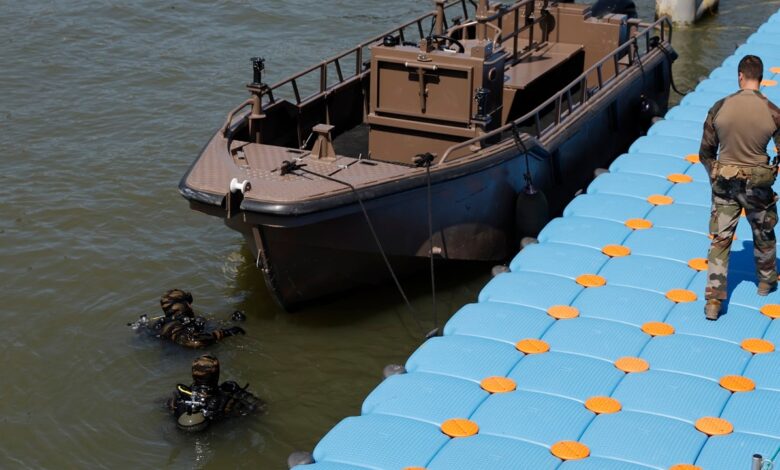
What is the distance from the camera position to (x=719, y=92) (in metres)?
15.1

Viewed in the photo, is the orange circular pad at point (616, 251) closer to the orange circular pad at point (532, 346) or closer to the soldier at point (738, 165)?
the soldier at point (738, 165)

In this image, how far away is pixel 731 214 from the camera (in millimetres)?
9180

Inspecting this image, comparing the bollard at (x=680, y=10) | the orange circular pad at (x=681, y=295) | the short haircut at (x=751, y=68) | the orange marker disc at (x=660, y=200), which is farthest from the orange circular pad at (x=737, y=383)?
the bollard at (x=680, y=10)

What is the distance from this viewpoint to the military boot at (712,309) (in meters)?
9.45

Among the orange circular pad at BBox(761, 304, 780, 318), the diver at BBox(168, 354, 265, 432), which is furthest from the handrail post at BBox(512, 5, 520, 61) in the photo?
the diver at BBox(168, 354, 265, 432)

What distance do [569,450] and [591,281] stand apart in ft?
8.77

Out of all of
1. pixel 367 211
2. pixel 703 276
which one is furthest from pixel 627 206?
pixel 367 211

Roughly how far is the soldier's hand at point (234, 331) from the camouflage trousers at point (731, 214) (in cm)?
469

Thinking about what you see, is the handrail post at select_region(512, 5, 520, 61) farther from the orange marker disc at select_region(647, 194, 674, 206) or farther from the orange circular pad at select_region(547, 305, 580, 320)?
the orange circular pad at select_region(547, 305, 580, 320)

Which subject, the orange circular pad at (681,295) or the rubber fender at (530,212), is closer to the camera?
the orange circular pad at (681,295)

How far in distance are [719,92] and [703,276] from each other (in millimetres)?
5469

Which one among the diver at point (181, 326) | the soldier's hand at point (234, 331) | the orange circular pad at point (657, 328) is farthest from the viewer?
the soldier's hand at point (234, 331)

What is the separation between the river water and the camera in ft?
34.4

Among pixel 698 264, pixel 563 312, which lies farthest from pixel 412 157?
pixel 563 312
